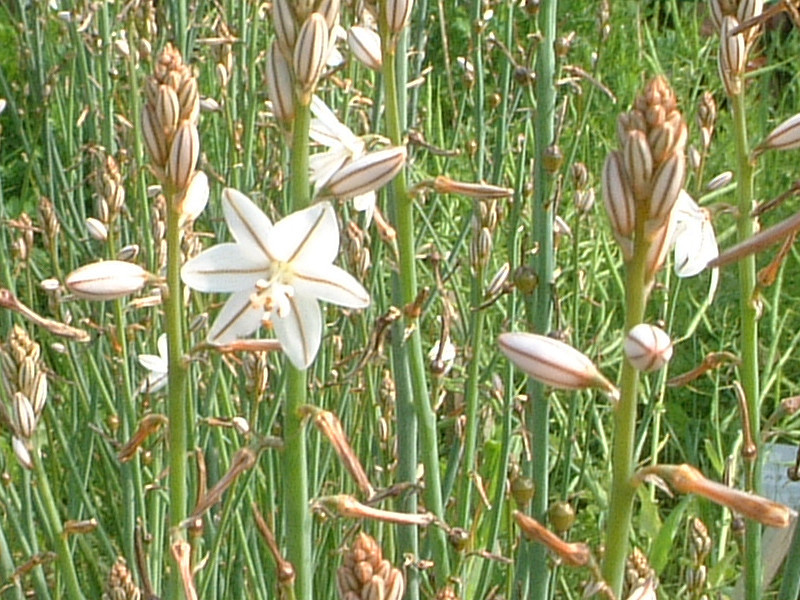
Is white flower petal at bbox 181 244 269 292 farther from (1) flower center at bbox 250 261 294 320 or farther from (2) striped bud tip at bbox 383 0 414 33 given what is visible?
(2) striped bud tip at bbox 383 0 414 33

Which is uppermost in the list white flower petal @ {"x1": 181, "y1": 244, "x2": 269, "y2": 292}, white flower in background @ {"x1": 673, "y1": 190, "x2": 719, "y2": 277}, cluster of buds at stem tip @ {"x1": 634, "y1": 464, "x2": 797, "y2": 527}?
white flower petal @ {"x1": 181, "y1": 244, "x2": 269, "y2": 292}

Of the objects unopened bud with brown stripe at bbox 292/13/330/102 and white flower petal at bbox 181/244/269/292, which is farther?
white flower petal at bbox 181/244/269/292

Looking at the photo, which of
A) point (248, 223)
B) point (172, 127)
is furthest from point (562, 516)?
point (172, 127)

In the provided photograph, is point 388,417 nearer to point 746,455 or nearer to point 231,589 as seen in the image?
point 231,589

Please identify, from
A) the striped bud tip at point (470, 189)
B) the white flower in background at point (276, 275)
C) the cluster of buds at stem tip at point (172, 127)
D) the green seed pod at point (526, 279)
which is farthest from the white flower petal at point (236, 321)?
the green seed pod at point (526, 279)

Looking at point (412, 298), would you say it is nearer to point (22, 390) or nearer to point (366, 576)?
point (22, 390)

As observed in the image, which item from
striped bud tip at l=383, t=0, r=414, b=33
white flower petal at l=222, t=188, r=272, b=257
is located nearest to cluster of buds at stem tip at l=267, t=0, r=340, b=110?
white flower petal at l=222, t=188, r=272, b=257

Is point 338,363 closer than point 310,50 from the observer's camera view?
No
